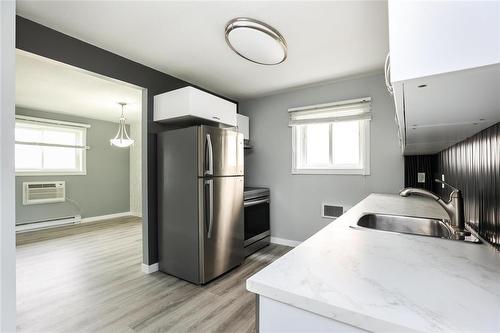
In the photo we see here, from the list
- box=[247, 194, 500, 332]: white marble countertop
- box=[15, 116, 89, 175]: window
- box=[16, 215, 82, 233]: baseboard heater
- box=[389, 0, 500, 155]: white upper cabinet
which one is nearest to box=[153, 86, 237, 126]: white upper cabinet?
box=[247, 194, 500, 332]: white marble countertop

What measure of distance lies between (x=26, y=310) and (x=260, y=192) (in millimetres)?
2591

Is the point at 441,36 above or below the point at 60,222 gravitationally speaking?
above

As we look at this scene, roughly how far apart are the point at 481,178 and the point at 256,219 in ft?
8.27

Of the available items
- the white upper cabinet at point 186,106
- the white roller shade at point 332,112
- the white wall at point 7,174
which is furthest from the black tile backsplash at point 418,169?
the white wall at point 7,174

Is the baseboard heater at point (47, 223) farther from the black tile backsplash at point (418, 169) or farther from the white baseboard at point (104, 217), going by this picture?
the black tile backsplash at point (418, 169)

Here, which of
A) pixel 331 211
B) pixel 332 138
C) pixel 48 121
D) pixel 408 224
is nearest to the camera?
pixel 408 224

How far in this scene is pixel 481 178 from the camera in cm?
108

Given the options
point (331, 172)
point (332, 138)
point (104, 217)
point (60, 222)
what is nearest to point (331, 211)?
point (331, 172)

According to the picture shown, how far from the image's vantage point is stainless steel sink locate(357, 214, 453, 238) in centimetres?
143

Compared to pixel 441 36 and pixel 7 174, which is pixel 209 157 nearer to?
pixel 7 174

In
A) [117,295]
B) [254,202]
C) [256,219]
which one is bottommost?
[117,295]

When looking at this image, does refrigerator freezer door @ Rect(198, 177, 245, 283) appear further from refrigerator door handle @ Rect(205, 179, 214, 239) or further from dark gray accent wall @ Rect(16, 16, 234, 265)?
dark gray accent wall @ Rect(16, 16, 234, 265)

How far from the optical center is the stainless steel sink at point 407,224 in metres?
1.43

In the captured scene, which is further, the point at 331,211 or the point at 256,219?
the point at 256,219
